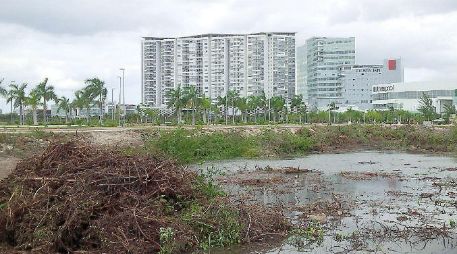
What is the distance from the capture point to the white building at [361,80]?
442 ft

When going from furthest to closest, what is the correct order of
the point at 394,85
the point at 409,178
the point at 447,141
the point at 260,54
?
the point at 260,54 → the point at 394,85 → the point at 447,141 → the point at 409,178

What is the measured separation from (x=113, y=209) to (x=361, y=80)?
132 metres

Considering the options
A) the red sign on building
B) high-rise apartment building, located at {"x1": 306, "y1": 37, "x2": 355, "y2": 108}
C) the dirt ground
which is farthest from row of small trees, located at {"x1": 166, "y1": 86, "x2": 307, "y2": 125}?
the red sign on building

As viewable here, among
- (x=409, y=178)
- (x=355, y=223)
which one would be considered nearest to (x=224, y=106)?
(x=409, y=178)

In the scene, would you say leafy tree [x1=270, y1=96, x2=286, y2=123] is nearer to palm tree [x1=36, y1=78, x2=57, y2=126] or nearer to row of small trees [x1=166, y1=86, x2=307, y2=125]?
row of small trees [x1=166, y1=86, x2=307, y2=125]

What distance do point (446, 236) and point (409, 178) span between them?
37.8 ft

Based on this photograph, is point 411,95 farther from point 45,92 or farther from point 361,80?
point 45,92

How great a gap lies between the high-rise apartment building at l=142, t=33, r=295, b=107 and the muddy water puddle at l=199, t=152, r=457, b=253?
9069 centimetres

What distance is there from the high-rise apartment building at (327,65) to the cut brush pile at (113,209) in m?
127

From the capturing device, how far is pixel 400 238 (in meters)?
10.9

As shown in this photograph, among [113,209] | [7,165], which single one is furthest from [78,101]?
[113,209]

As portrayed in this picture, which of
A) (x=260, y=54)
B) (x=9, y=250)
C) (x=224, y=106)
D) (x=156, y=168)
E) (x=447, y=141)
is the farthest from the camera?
(x=260, y=54)

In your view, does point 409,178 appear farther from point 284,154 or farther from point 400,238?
point 284,154

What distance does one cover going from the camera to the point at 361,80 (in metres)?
135
